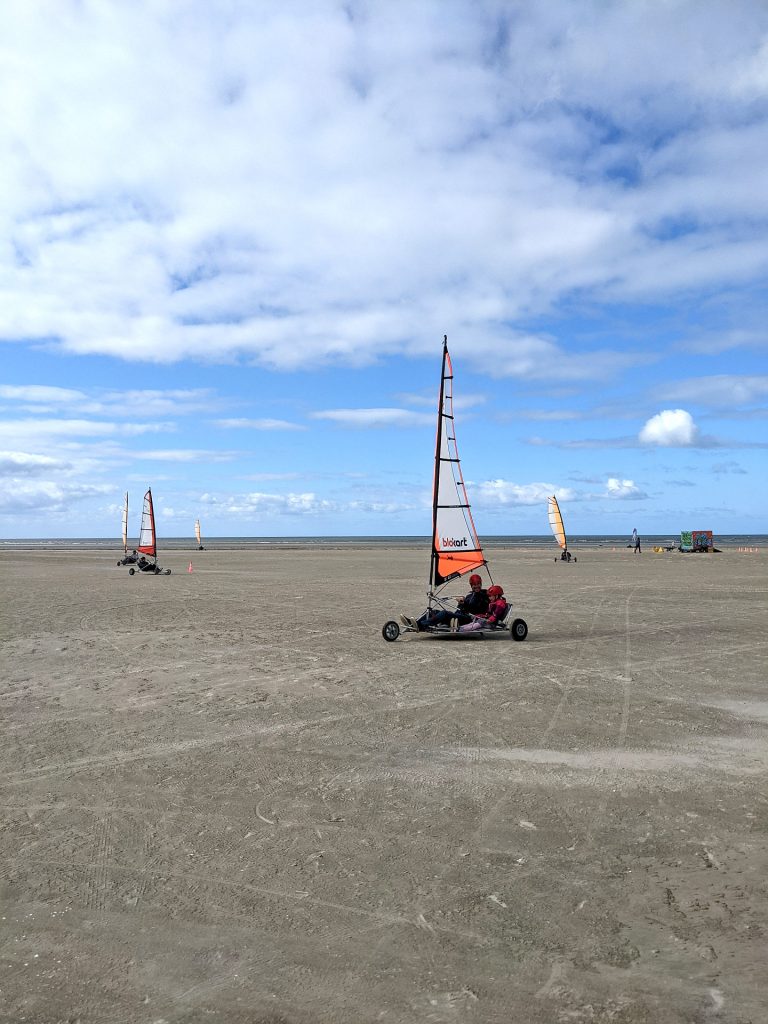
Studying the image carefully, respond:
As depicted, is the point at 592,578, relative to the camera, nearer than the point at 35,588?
No

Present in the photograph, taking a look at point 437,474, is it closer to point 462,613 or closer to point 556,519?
point 462,613

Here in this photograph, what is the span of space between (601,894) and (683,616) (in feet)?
48.7

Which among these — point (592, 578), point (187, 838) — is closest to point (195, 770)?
point (187, 838)

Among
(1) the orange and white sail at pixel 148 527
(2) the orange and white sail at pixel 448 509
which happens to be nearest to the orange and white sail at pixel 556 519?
(1) the orange and white sail at pixel 148 527

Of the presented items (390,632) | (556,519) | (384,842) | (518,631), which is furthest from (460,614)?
(556,519)

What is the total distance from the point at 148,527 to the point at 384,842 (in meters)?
37.6

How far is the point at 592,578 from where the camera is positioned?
33.1m

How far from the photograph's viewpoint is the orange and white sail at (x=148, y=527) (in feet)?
134

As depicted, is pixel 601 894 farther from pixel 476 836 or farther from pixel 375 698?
pixel 375 698

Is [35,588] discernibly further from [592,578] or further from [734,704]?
[734,704]

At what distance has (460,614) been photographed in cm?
1484

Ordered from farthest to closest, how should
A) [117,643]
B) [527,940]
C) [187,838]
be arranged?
[117,643] → [187,838] → [527,940]

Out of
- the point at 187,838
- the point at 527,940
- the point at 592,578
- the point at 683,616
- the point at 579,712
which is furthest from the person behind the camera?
the point at 592,578

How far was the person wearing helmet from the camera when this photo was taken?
48.3ft
